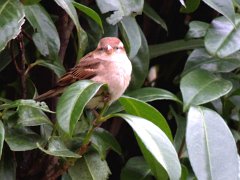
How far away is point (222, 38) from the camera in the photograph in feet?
5.19

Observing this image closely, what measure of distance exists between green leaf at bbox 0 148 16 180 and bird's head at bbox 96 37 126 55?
36cm

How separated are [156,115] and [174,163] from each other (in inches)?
6.3

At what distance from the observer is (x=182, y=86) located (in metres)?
1.51

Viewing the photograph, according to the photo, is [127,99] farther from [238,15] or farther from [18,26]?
[238,15]

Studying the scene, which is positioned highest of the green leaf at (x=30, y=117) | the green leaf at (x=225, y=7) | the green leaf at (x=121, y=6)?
the green leaf at (x=121, y=6)

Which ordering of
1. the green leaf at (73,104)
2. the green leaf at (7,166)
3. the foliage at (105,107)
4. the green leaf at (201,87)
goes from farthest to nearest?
the green leaf at (201,87) → the green leaf at (7,166) → the foliage at (105,107) → the green leaf at (73,104)

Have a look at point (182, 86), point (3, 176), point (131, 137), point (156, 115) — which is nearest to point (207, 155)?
point (156, 115)

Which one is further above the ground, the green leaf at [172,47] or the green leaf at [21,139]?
the green leaf at [21,139]

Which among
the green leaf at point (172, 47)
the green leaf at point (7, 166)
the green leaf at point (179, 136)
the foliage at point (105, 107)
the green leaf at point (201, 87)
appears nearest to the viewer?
the foliage at point (105, 107)

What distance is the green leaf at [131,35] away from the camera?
1.52 metres

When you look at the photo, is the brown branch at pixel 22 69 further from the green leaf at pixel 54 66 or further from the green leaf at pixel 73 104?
the green leaf at pixel 73 104

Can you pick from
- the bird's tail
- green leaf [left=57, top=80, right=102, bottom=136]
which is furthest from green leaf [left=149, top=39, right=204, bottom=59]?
green leaf [left=57, top=80, right=102, bottom=136]

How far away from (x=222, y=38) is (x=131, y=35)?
0.24 metres

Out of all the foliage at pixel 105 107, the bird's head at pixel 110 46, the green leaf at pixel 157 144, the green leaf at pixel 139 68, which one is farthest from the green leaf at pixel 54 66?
the green leaf at pixel 157 144
